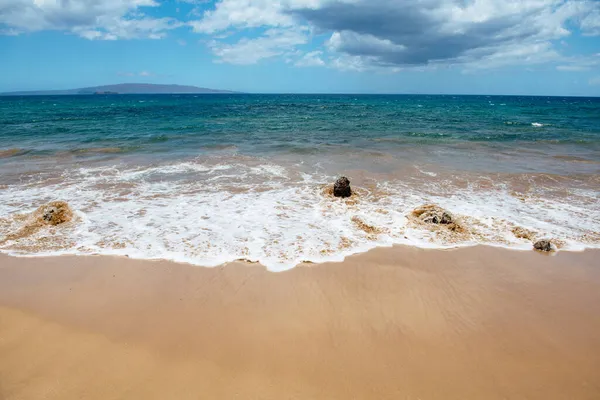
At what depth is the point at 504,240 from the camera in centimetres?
755

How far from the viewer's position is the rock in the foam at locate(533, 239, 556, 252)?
23.1 feet

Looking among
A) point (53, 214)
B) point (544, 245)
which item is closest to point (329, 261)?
point (544, 245)

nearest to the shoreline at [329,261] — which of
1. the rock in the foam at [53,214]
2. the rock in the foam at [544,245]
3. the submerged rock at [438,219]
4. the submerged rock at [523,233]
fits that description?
the rock in the foam at [544,245]

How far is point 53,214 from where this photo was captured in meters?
8.32

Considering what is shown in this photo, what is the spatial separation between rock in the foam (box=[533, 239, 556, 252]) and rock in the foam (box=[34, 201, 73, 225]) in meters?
11.6

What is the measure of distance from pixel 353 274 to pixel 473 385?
265 cm

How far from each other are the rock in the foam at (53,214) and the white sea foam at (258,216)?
1.22 ft

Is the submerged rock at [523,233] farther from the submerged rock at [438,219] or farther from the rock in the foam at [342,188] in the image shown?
the rock in the foam at [342,188]

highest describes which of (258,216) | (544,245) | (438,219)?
(438,219)

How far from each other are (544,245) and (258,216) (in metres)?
6.86

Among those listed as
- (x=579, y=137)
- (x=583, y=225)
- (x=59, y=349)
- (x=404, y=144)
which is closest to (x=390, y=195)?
(x=583, y=225)

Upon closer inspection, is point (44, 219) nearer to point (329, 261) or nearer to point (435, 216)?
point (329, 261)

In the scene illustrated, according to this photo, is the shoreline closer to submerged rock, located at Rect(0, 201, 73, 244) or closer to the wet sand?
the wet sand

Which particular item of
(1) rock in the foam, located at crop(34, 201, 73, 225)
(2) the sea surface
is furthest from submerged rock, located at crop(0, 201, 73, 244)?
(2) the sea surface
